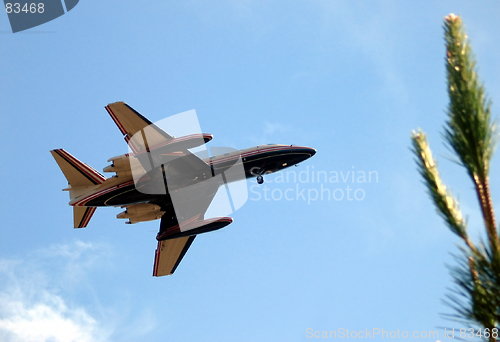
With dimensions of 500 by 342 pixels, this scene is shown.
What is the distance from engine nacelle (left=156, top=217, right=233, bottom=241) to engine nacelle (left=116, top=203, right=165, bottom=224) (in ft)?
6.29

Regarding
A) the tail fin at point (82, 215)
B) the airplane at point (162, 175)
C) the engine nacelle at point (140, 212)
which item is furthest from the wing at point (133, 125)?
the tail fin at point (82, 215)

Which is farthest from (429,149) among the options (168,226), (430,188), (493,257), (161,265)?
(161,265)

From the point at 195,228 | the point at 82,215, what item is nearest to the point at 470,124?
the point at 195,228

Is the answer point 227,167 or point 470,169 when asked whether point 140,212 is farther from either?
point 470,169

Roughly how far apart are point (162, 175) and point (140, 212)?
16.4 feet

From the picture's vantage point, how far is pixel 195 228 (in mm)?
34812

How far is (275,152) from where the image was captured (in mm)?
37656

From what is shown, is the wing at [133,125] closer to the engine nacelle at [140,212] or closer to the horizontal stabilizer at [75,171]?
the horizontal stabilizer at [75,171]

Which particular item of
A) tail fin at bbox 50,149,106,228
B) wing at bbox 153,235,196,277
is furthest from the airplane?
wing at bbox 153,235,196,277

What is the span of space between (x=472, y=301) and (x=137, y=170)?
29706 mm

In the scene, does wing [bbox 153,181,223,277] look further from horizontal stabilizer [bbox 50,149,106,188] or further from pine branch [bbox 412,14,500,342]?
pine branch [bbox 412,14,500,342]

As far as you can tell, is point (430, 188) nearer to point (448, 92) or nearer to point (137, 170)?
point (448, 92)

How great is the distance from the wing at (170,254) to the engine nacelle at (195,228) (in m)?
2.79

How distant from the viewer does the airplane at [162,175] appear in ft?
109
